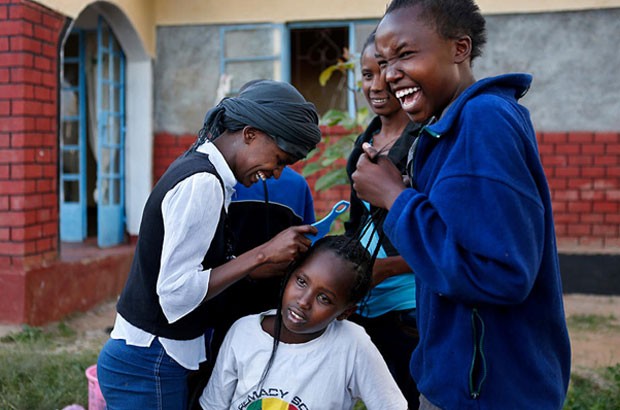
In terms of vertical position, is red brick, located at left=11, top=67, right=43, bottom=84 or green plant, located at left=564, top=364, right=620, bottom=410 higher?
red brick, located at left=11, top=67, right=43, bottom=84

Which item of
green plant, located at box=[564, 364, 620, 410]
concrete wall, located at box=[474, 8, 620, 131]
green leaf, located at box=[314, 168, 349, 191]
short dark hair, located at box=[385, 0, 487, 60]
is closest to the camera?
short dark hair, located at box=[385, 0, 487, 60]

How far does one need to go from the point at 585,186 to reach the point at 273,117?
5179 mm

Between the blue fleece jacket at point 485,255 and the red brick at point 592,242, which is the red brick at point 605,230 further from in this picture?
the blue fleece jacket at point 485,255

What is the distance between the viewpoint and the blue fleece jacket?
4.17ft

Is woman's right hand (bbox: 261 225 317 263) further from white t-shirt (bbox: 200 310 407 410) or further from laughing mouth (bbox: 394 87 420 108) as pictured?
laughing mouth (bbox: 394 87 420 108)

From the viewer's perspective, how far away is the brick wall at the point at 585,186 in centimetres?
626

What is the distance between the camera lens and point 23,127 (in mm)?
4770

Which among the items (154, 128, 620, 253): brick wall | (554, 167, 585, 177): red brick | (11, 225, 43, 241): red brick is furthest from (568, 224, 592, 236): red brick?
(11, 225, 43, 241): red brick

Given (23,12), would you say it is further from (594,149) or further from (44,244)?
(594,149)

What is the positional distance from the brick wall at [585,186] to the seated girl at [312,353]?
424cm

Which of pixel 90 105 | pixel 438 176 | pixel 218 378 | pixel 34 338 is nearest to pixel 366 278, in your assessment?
pixel 218 378

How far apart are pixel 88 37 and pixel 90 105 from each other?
0.69 meters

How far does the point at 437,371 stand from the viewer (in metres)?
1.45

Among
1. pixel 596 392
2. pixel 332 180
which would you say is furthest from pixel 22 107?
pixel 596 392
